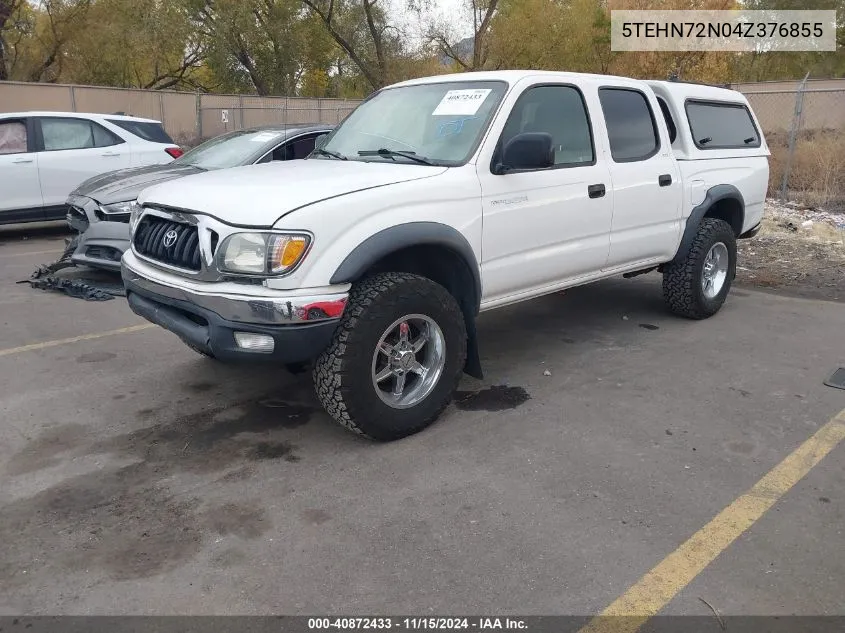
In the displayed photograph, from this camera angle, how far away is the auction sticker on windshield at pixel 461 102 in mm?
4238

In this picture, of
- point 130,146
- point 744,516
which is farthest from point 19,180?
point 744,516

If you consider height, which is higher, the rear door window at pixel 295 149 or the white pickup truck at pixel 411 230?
the rear door window at pixel 295 149

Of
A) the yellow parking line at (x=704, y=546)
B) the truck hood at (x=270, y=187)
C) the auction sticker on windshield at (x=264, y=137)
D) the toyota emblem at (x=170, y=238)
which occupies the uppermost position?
the auction sticker on windshield at (x=264, y=137)

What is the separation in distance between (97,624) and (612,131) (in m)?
4.20

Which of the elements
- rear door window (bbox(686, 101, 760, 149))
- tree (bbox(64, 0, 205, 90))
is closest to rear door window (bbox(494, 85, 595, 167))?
rear door window (bbox(686, 101, 760, 149))

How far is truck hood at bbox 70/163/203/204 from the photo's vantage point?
6918mm

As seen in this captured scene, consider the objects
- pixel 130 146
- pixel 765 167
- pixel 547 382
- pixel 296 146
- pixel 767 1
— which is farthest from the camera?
pixel 767 1

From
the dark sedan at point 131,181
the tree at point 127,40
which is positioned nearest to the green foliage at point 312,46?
the tree at point 127,40

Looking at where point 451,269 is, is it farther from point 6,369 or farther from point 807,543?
point 6,369

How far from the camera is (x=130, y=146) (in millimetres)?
10070

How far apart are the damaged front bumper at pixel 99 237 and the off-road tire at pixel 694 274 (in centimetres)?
500

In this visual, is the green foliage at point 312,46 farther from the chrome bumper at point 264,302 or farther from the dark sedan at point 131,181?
the chrome bumper at point 264,302

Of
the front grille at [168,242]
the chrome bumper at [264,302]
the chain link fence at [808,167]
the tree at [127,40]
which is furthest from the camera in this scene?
the tree at [127,40]

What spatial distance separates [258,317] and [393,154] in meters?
1.45
